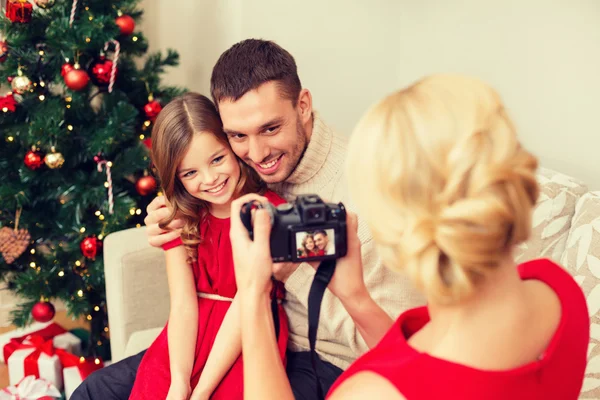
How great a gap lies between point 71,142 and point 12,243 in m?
0.45

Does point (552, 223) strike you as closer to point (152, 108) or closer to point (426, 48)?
point (426, 48)

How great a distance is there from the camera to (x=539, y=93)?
1.77 meters

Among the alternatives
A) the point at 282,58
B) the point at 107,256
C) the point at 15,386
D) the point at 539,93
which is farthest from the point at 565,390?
the point at 15,386

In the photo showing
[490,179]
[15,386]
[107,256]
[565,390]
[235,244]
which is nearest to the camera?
[490,179]

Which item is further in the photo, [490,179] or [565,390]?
[565,390]

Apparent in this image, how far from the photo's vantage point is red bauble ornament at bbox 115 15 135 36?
196cm

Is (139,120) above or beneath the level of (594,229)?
Answer: above

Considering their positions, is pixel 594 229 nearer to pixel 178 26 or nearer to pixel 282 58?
pixel 282 58

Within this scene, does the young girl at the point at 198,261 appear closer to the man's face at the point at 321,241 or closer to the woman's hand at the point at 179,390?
the woman's hand at the point at 179,390

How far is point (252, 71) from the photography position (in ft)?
4.45

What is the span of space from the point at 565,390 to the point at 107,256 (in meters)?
1.38

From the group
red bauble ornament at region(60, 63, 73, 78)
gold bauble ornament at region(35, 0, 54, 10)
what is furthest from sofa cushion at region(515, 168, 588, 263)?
gold bauble ornament at region(35, 0, 54, 10)

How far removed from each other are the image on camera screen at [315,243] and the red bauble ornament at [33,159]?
1.42 meters

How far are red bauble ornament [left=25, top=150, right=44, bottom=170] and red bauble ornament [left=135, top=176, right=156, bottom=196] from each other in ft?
1.11
